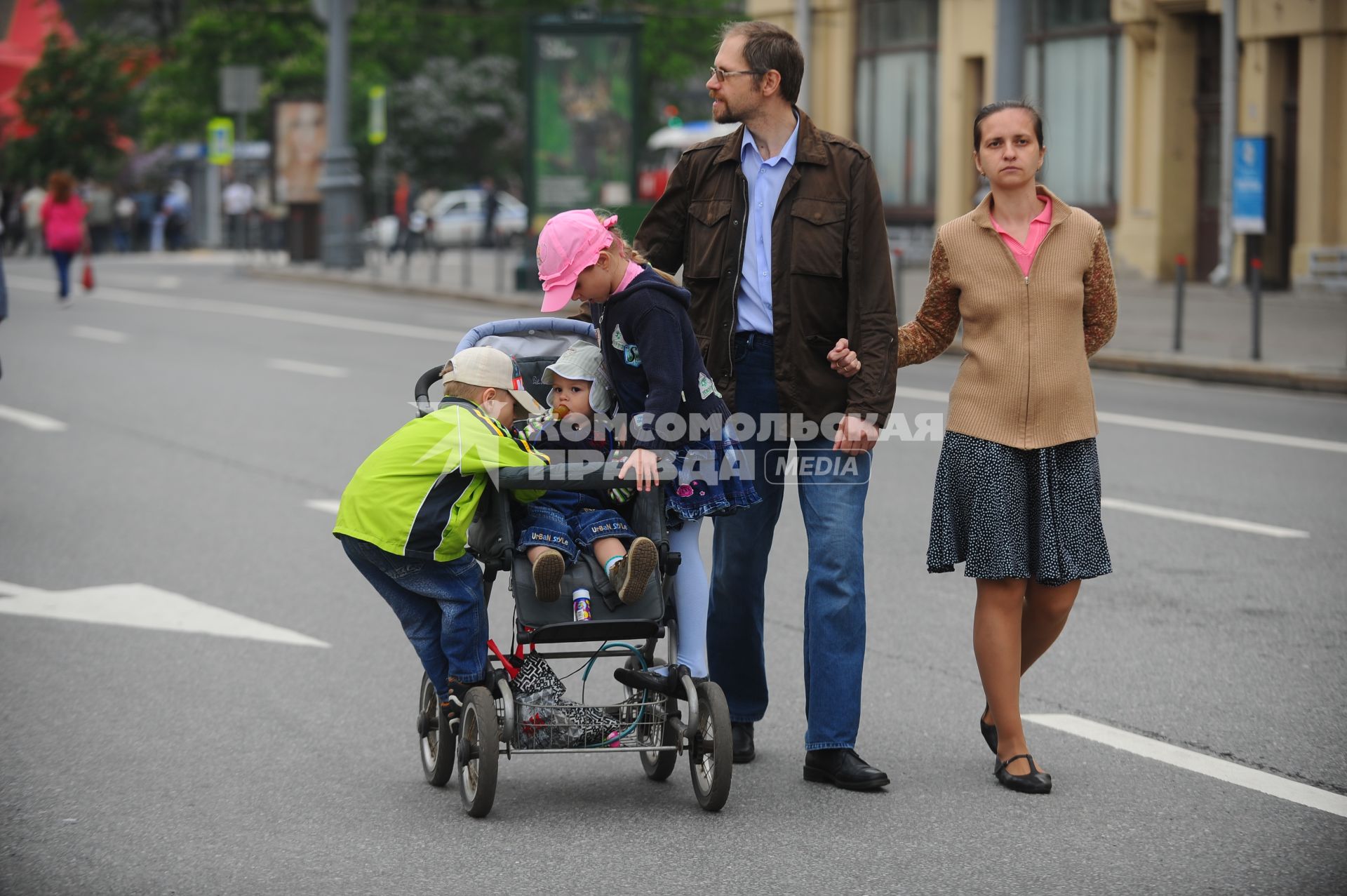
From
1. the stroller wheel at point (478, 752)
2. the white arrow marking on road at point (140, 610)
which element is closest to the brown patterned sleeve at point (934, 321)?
the stroller wheel at point (478, 752)

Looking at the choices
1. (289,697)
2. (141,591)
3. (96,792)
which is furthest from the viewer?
(141,591)

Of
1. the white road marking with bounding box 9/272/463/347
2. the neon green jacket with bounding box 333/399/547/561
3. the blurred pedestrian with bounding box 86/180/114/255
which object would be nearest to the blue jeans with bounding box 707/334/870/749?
the neon green jacket with bounding box 333/399/547/561

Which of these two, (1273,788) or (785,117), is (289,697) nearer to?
(785,117)

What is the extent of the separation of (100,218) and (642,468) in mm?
42423

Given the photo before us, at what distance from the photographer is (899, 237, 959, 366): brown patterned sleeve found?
528 centimetres

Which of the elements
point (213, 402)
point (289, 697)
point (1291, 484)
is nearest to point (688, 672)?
point (289, 697)

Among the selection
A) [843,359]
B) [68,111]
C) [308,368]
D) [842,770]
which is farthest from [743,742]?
[68,111]

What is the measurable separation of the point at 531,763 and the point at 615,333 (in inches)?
55.1

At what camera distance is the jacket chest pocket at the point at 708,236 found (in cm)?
526

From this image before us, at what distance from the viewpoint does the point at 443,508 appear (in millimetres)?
4840

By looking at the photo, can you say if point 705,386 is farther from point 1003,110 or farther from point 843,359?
point 1003,110

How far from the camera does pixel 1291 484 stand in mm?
10633

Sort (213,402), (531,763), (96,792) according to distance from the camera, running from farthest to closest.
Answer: (213,402)
(531,763)
(96,792)

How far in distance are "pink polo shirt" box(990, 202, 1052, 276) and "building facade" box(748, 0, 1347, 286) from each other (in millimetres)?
19410
